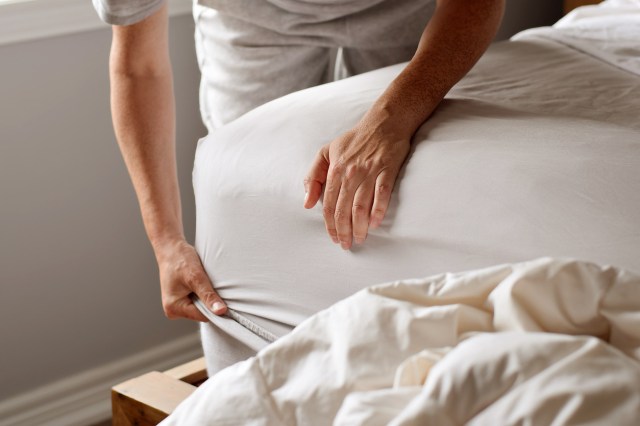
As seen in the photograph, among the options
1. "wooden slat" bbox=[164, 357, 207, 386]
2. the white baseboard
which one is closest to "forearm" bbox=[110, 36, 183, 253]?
"wooden slat" bbox=[164, 357, 207, 386]

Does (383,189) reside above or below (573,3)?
above

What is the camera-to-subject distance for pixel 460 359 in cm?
60

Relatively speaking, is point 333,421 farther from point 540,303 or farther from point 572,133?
point 572,133

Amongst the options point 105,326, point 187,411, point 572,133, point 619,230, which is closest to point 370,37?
point 572,133

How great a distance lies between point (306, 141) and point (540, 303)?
18.5 inches

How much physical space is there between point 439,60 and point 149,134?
49 centimetres

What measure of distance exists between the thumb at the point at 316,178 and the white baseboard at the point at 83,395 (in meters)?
1.20

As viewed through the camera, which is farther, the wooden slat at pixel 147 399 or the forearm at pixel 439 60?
the wooden slat at pixel 147 399

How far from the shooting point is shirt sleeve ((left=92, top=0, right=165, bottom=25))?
132 cm

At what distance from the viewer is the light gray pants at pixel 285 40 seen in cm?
140

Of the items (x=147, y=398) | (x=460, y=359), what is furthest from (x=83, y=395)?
(x=460, y=359)

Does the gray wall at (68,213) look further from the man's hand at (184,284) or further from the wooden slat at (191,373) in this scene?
the man's hand at (184,284)

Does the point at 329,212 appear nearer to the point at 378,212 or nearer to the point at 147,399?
the point at 378,212

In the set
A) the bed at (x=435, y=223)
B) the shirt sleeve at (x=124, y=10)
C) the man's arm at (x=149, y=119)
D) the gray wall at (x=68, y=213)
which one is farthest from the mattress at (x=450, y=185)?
the gray wall at (x=68, y=213)
